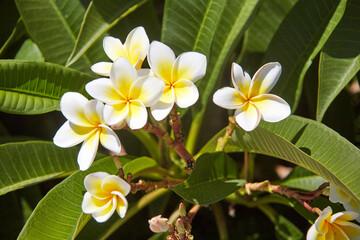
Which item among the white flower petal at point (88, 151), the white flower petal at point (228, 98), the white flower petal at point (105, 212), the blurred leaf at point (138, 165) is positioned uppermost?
the white flower petal at point (228, 98)

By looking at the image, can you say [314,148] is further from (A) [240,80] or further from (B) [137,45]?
(B) [137,45]

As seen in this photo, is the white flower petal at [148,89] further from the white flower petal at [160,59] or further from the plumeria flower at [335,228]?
the plumeria flower at [335,228]

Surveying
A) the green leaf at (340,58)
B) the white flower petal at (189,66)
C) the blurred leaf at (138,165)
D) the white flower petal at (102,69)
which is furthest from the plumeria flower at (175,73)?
the green leaf at (340,58)

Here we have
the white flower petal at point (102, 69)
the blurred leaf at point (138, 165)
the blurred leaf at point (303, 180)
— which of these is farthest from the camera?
the blurred leaf at point (303, 180)

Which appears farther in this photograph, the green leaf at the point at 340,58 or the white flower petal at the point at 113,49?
the green leaf at the point at 340,58

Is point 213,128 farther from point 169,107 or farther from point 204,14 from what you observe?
point 169,107

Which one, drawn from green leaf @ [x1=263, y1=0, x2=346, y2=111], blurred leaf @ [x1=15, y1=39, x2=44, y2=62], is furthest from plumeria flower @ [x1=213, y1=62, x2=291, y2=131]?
blurred leaf @ [x1=15, y1=39, x2=44, y2=62]
